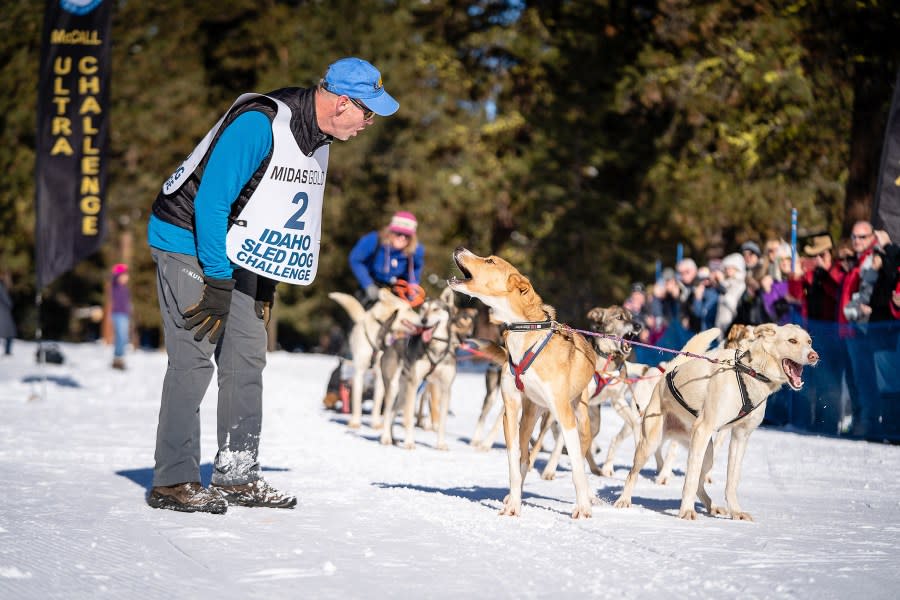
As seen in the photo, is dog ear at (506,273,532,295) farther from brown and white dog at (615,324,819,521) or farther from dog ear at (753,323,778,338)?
dog ear at (753,323,778,338)

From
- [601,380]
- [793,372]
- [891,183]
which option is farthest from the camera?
[891,183]

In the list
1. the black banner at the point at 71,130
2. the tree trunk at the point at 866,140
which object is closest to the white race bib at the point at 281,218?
the black banner at the point at 71,130

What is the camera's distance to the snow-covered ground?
4031 millimetres

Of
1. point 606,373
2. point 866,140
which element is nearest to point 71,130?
point 606,373

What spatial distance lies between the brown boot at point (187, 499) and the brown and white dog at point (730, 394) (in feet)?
7.58

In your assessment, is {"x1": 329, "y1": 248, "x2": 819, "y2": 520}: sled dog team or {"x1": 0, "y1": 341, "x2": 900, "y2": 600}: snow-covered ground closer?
{"x1": 0, "y1": 341, "x2": 900, "y2": 600}: snow-covered ground

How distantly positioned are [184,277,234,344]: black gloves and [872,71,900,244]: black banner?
751 centimetres

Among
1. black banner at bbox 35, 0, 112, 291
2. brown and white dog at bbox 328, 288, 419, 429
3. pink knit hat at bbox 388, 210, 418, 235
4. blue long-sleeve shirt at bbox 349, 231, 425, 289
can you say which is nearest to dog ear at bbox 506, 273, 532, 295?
brown and white dog at bbox 328, 288, 419, 429

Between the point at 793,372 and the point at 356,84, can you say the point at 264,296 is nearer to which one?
the point at 356,84

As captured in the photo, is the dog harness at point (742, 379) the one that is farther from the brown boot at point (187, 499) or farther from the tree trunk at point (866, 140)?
the tree trunk at point (866, 140)

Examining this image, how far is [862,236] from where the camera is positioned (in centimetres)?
1052

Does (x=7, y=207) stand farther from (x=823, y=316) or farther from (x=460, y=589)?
(x=460, y=589)

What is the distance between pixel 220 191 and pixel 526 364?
1.86 m

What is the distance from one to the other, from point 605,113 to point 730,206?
20.4 feet
